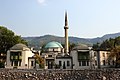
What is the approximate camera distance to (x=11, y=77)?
34875mm

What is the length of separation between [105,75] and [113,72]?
4.16 ft

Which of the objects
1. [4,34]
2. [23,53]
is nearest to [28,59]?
[23,53]

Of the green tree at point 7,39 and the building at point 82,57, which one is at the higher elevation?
the green tree at point 7,39

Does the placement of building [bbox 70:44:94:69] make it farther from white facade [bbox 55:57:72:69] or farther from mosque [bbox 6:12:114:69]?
white facade [bbox 55:57:72:69]

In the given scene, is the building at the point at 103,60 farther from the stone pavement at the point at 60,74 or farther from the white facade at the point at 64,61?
the stone pavement at the point at 60,74

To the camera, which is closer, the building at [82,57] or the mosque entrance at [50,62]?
the building at [82,57]

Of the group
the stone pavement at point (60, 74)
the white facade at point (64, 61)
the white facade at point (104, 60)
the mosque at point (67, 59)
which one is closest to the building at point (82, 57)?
the mosque at point (67, 59)

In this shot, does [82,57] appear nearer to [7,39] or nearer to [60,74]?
[7,39]

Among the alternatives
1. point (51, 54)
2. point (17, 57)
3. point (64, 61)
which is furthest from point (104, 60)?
point (17, 57)

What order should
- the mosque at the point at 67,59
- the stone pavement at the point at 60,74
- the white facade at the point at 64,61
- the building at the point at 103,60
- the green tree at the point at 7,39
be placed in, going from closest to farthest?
the stone pavement at the point at 60,74 → the building at the point at 103,60 → the mosque at the point at 67,59 → the white facade at the point at 64,61 → the green tree at the point at 7,39

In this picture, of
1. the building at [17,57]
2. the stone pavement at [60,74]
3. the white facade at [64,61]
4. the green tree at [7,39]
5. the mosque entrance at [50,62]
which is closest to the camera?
the stone pavement at [60,74]

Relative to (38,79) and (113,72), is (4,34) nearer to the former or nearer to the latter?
(38,79)

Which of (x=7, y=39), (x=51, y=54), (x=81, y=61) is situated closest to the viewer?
(x=81, y=61)

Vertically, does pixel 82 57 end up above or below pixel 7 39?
below
